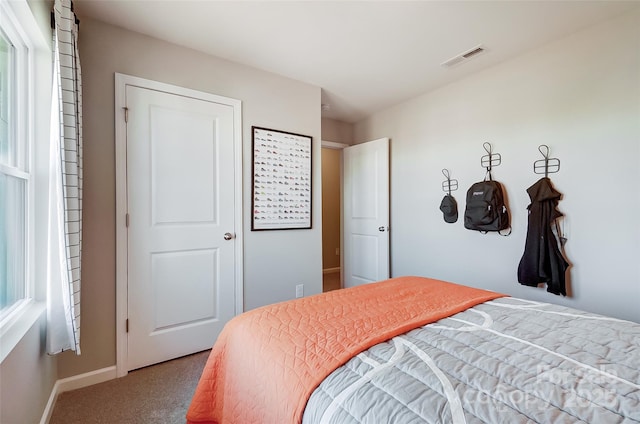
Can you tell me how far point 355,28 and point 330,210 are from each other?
362cm

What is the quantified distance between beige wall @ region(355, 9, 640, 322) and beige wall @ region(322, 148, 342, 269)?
2179 millimetres

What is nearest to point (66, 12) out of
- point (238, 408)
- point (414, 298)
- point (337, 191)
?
point (238, 408)

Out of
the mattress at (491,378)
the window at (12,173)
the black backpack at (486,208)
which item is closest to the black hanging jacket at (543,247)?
the black backpack at (486,208)

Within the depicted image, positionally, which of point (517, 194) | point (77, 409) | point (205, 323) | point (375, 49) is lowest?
point (77, 409)

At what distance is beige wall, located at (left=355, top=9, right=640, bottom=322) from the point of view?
6.16ft

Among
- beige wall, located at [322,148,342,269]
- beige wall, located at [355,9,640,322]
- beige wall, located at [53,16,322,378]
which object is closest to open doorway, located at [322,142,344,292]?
beige wall, located at [322,148,342,269]

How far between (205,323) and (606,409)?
2334 millimetres

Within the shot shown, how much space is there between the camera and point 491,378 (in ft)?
2.62

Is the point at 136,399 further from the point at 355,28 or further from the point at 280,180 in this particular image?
the point at 355,28

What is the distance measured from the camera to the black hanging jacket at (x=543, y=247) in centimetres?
209

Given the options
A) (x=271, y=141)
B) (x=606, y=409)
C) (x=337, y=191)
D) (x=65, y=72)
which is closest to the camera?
(x=606, y=409)

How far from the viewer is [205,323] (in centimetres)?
232

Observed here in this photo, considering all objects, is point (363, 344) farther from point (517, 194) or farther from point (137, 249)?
point (517, 194)

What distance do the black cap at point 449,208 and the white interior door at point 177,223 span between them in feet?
6.64
